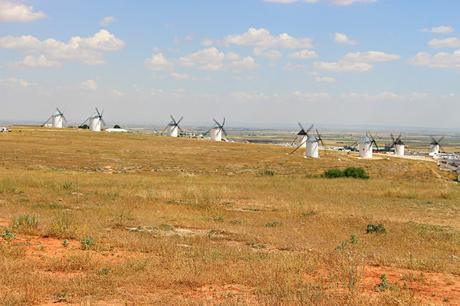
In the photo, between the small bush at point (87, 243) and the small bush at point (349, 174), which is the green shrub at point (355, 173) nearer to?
the small bush at point (349, 174)

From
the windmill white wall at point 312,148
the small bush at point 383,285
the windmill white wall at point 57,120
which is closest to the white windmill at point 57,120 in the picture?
the windmill white wall at point 57,120

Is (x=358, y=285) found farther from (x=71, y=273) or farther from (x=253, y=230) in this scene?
(x=253, y=230)

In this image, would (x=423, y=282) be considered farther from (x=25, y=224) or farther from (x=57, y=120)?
(x=57, y=120)

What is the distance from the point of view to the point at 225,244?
16.8 meters

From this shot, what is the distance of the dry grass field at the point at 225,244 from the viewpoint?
33.1 ft

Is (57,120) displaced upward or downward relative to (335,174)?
upward

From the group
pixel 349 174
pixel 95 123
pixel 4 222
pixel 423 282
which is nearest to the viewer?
pixel 423 282

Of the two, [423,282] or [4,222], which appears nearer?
[423,282]

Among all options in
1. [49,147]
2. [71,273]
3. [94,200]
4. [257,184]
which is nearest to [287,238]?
[71,273]

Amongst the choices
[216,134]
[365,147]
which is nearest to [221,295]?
[365,147]

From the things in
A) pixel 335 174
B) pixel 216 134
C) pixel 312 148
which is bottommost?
pixel 335 174

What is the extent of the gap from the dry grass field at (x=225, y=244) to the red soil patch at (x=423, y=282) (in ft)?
0.12

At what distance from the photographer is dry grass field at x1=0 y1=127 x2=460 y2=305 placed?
10.1 meters

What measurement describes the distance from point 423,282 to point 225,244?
23.3 ft
